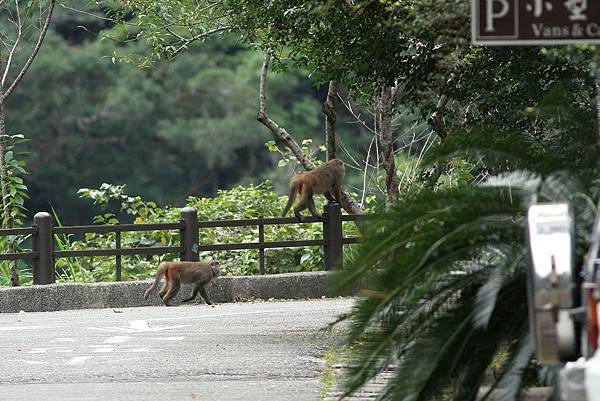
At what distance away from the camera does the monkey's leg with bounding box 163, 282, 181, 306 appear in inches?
769

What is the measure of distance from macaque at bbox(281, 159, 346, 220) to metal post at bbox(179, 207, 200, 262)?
4.54ft

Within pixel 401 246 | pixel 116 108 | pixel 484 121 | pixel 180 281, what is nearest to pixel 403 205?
pixel 401 246

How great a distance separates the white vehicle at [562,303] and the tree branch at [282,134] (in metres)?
14.4

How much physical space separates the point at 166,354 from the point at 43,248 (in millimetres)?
7004

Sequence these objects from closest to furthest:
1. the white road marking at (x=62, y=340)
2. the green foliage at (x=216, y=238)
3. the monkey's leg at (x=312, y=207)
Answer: the white road marking at (x=62, y=340)
the monkey's leg at (x=312, y=207)
the green foliage at (x=216, y=238)

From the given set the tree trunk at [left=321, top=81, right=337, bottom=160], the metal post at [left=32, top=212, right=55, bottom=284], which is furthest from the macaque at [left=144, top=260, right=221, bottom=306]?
the tree trunk at [left=321, top=81, right=337, bottom=160]

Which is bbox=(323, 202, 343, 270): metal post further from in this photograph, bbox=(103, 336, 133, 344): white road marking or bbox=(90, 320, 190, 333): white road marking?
bbox=(103, 336, 133, 344): white road marking

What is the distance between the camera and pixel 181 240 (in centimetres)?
2089

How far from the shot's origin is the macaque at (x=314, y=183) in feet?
67.6

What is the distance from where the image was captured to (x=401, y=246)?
7812 millimetres

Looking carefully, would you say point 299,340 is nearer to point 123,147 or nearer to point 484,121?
point 484,121

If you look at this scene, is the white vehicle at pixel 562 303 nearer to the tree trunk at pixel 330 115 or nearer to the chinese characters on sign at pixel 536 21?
the chinese characters on sign at pixel 536 21

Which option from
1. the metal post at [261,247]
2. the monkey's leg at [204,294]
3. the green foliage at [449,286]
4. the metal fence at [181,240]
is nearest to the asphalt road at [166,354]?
the monkey's leg at [204,294]

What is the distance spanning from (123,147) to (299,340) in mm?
34608
